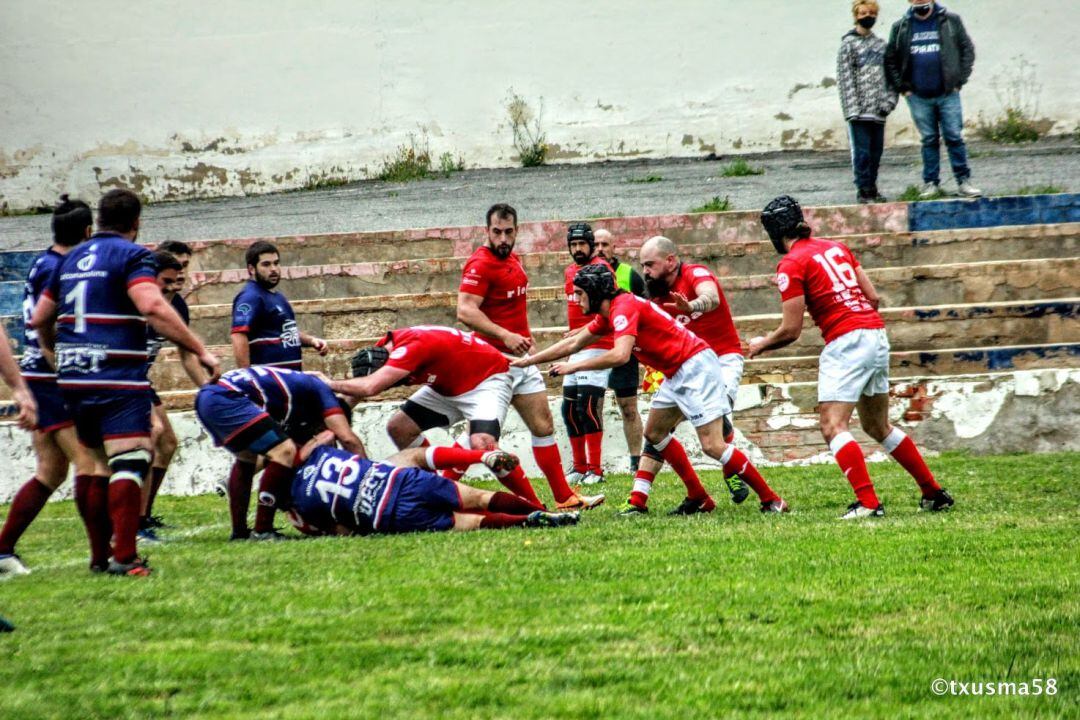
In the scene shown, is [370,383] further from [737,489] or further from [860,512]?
[860,512]

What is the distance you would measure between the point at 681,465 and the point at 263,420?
2.90 metres

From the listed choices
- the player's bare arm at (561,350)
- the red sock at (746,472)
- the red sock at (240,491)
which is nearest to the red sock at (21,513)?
the red sock at (240,491)

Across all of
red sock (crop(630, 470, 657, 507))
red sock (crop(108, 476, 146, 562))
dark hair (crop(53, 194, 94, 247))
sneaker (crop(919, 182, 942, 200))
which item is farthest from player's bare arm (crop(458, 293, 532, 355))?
sneaker (crop(919, 182, 942, 200))

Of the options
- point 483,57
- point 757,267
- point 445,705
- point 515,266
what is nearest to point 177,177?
point 483,57

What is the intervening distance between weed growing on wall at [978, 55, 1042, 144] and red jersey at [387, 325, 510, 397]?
14.0 meters

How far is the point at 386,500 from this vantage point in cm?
822

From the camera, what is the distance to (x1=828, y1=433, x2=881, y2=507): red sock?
8.70 metres

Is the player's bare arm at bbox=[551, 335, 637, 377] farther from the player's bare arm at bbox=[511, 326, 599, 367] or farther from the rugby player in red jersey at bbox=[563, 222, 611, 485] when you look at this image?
the rugby player in red jersey at bbox=[563, 222, 611, 485]

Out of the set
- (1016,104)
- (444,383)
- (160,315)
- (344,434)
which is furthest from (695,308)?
(1016,104)

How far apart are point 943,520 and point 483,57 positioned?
50.4ft

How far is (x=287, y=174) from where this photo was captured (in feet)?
72.4

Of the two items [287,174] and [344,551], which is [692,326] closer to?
[344,551]

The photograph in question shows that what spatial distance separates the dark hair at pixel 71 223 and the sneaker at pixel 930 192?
34.5 ft

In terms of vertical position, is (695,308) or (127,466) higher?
(695,308)
